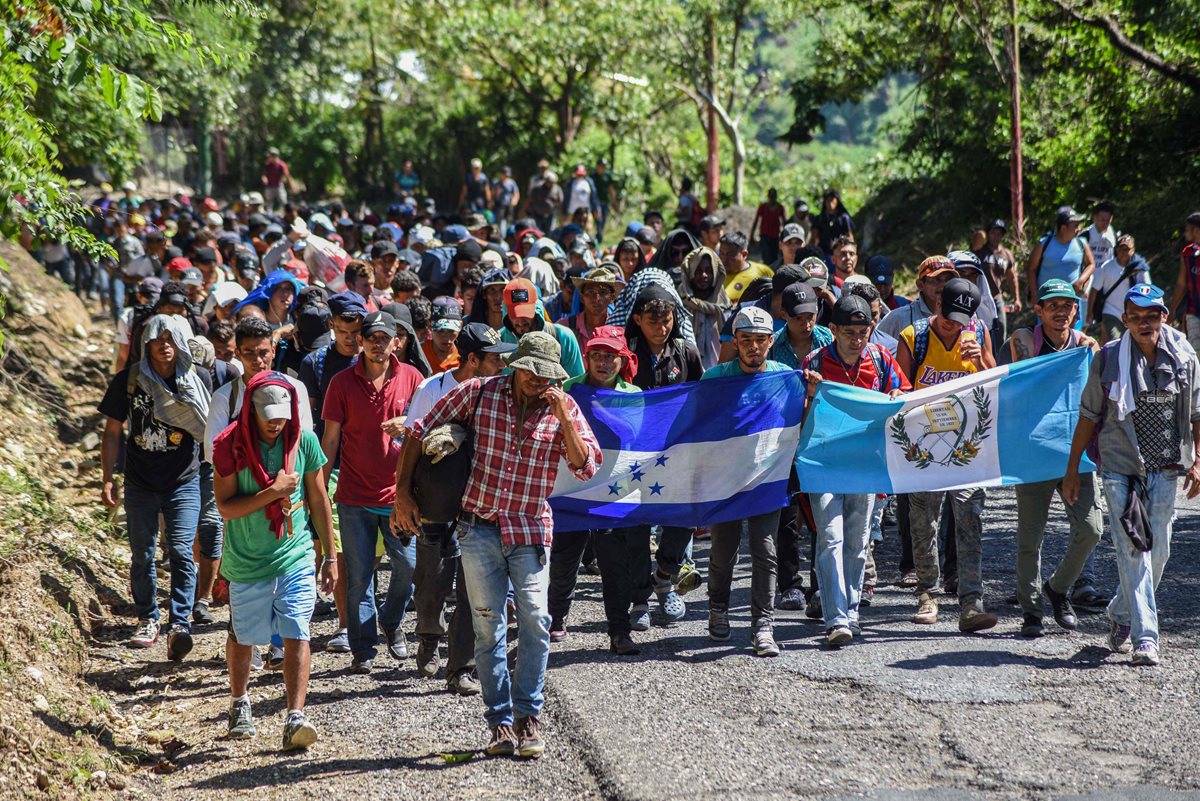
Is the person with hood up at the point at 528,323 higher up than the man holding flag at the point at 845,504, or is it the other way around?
the person with hood up at the point at 528,323

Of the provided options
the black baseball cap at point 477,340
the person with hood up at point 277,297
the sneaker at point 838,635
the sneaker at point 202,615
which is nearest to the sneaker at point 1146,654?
the sneaker at point 838,635

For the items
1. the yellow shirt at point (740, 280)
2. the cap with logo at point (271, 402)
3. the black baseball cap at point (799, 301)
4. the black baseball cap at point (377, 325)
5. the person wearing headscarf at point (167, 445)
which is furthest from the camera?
the yellow shirt at point (740, 280)

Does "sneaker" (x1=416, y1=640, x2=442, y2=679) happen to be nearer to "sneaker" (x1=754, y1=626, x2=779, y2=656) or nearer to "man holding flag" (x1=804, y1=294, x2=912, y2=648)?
"sneaker" (x1=754, y1=626, x2=779, y2=656)

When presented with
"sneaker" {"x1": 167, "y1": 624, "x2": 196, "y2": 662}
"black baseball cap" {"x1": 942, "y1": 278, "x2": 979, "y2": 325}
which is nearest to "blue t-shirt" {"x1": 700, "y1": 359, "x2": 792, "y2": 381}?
"black baseball cap" {"x1": 942, "y1": 278, "x2": 979, "y2": 325}

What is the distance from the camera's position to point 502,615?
6.41 meters

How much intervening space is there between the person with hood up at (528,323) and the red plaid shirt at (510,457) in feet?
6.79

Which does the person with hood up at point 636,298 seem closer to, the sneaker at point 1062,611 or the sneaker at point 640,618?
the sneaker at point 640,618

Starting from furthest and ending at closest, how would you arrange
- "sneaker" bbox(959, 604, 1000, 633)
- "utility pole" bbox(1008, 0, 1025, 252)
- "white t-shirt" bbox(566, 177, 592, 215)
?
"white t-shirt" bbox(566, 177, 592, 215) < "utility pole" bbox(1008, 0, 1025, 252) < "sneaker" bbox(959, 604, 1000, 633)

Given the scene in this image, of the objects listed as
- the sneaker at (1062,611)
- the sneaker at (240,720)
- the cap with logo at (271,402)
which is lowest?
the sneaker at (240,720)

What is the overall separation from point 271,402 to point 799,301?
Answer: 331cm

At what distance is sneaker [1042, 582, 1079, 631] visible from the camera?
317 inches

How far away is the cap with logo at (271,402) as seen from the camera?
6508 mm

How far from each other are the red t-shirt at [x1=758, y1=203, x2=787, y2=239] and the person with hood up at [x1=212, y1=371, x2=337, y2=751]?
15.9m

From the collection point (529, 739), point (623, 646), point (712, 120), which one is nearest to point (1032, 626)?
point (623, 646)
